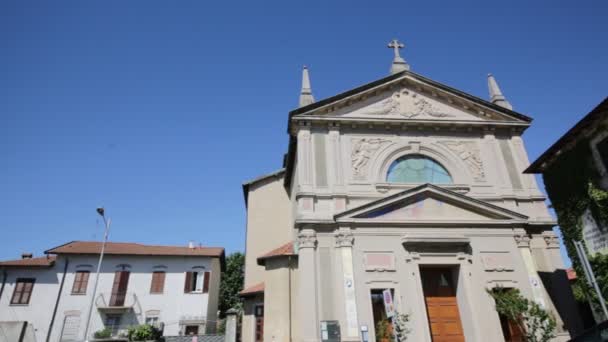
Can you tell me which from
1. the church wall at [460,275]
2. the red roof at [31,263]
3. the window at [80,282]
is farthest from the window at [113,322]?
the church wall at [460,275]

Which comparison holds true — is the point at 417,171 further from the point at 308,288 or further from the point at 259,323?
the point at 259,323

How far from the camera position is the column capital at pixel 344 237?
13.5 m

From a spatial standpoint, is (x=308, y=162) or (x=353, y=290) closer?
(x=353, y=290)

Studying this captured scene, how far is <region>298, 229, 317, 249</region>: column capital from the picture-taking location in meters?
13.4

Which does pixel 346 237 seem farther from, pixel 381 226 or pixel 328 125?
pixel 328 125

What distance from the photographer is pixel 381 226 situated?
45.9 ft

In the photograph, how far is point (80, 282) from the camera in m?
27.2

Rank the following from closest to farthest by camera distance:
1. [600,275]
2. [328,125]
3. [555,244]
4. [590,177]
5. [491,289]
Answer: [600,275]
[590,177]
[491,289]
[555,244]
[328,125]

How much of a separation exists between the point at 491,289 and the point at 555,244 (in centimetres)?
362

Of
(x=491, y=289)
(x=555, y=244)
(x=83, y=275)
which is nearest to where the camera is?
(x=491, y=289)

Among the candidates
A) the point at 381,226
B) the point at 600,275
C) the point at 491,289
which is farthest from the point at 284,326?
the point at 600,275

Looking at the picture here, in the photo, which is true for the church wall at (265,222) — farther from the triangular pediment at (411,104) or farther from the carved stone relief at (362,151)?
the triangular pediment at (411,104)

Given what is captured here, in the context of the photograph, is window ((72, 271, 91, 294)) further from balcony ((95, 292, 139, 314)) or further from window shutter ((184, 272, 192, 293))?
window shutter ((184, 272, 192, 293))

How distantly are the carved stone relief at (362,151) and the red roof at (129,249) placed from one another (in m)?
17.9
